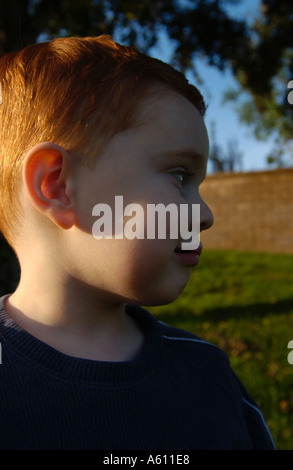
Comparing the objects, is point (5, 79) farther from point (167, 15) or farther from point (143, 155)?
point (167, 15)

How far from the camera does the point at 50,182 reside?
123 centimetres

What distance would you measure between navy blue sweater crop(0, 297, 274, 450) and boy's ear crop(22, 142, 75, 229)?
1.14 feet

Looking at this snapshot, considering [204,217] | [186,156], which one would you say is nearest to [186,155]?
[186,156]

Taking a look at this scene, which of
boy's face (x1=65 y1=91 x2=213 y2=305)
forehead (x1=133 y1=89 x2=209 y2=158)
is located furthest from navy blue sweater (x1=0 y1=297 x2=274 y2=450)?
forehead (x1=133 y1=89 x2=209 y2=158)

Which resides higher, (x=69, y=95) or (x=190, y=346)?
(x=69, y=95)

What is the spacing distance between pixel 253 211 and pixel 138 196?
11.7 m

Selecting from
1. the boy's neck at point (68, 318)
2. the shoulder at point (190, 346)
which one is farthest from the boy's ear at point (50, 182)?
the shoulder at point (190, 346)

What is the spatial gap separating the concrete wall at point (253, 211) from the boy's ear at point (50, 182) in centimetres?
1117

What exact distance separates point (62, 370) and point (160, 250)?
424mm

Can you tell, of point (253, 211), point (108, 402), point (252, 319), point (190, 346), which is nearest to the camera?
point (108, 402)

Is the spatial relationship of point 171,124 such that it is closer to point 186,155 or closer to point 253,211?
point 186,155

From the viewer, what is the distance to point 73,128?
3.96 feet

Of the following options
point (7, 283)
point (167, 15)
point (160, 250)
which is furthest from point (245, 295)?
point (160, 250)

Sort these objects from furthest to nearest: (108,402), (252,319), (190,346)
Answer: (252,319) → (190,346) → (108,402)
